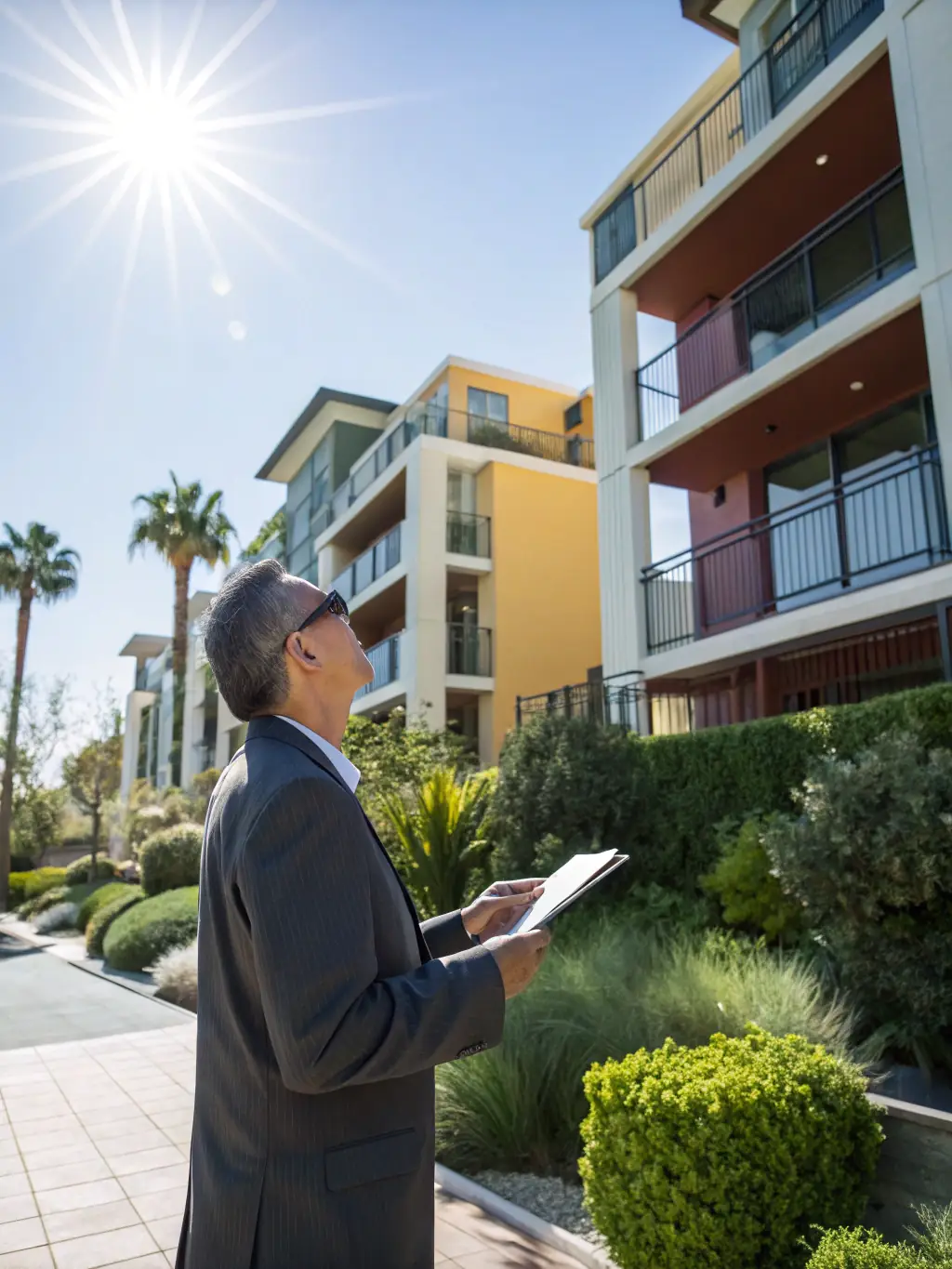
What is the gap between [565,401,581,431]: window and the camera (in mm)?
25438

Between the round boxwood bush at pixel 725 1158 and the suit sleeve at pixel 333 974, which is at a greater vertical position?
the suit sleeve at pixel 333 974

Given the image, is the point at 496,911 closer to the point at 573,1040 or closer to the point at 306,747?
the point at 306,747

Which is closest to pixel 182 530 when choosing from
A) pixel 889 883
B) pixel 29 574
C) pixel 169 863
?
pixel 29 574

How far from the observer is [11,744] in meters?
31.8

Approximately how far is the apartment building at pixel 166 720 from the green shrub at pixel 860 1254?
90.1 feet

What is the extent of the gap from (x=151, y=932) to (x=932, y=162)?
13.9 m

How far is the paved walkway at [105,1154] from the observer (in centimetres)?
411

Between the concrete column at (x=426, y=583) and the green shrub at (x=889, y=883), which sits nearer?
the green shrub at (x=889, y=883)

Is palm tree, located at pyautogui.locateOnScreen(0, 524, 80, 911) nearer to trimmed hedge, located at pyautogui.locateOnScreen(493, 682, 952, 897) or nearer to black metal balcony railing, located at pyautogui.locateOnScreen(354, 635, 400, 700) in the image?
black metal balcony railing, located at pyautogui.locateOnScreen(354, 635, 400, 700)

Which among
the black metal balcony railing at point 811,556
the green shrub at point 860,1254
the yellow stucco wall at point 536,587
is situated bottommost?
the green shrub at point 860,1254

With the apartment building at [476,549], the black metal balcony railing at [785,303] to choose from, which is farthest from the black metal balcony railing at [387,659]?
the black metal balcony railing at [785,303]

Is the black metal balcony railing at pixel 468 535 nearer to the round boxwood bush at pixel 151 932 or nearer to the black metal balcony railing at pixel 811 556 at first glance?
the black metal balcony railing at pixel 811 556

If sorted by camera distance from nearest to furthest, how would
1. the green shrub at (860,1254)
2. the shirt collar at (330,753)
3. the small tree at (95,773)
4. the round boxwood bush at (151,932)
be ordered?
1. the shirt collar at (330,753)
2. the green shrub at (860,1254)
3. the round boxwood bush at (151,932)
4. the small tree at (95,773)

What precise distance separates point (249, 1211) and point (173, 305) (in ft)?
33.2
